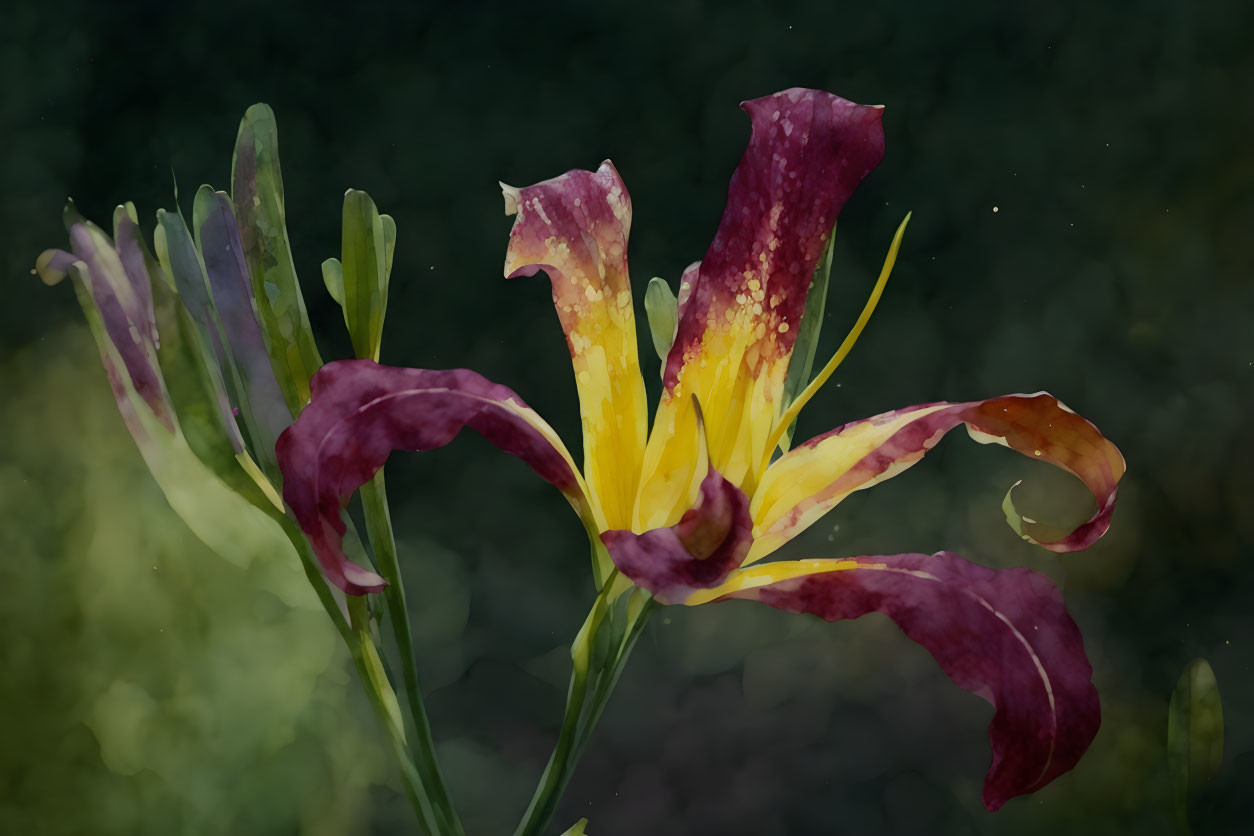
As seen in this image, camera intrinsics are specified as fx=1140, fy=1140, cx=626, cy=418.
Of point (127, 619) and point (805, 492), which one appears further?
point (127, 619)

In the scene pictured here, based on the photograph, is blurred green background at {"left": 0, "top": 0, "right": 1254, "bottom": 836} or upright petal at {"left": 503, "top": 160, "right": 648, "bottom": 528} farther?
blurred green background at {"left": 0, "top": 0, "right": 1254, "bottom": 836}

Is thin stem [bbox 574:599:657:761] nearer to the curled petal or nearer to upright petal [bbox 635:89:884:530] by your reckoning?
upright petal [bbox 635:89:884:530]

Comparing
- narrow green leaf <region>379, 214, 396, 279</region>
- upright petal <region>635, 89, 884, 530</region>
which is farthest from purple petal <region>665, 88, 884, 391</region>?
narrow green leaf <region>379, 214, 396, 279</region>

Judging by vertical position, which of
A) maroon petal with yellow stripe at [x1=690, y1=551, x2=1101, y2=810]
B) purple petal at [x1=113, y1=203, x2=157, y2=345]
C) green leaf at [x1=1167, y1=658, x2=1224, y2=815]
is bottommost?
green leaf at [x1=1167, y1=658, x2=1224, y2=815]

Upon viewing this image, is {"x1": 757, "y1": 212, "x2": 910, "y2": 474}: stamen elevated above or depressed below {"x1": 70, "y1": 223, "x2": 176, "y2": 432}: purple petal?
below

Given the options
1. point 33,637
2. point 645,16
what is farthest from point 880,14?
point 33,637

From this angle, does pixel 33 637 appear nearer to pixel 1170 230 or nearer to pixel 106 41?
pixel 106 41
